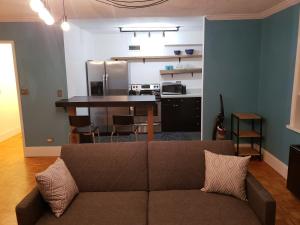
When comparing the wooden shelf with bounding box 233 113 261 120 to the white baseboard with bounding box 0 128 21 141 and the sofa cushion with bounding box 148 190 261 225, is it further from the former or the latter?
the white baseboard with bounding box 0 128 21 141

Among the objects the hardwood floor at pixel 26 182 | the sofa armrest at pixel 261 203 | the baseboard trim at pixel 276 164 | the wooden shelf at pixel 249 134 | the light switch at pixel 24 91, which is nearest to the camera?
the sofa armrest at pixel 261 203

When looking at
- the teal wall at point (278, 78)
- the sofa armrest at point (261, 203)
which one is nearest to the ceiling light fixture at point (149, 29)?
the teal wall at point (278, 78)

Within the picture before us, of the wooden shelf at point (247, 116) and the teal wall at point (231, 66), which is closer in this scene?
the wooden shelf at point (247, 116)

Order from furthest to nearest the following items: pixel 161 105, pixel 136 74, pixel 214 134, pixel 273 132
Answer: pixel 136 74, pixel 161 105, pixel 214 134, pixel 273 132

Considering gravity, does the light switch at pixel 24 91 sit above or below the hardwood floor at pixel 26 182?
above

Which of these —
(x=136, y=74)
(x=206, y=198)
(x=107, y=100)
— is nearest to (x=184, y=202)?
(x=206, y=198)

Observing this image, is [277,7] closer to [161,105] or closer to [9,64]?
[161,105]

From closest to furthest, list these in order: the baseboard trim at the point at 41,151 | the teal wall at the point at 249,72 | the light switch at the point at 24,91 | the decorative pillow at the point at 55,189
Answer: the decorative pillow at the point at 55,189 < the teal wall at the point at 249,72 < the light switch at the point at 24,91 < the baseboard trim at the point at 41,151

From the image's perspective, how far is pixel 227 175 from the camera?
2117 mm

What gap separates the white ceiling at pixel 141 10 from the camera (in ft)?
10.8

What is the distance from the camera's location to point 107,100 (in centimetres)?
395

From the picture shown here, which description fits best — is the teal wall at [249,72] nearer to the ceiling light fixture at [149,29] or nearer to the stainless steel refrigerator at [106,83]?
the ceiling light fixture at [149,29]

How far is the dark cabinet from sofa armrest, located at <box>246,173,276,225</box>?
3.75 meters

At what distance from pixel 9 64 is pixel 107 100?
339 centimetres
